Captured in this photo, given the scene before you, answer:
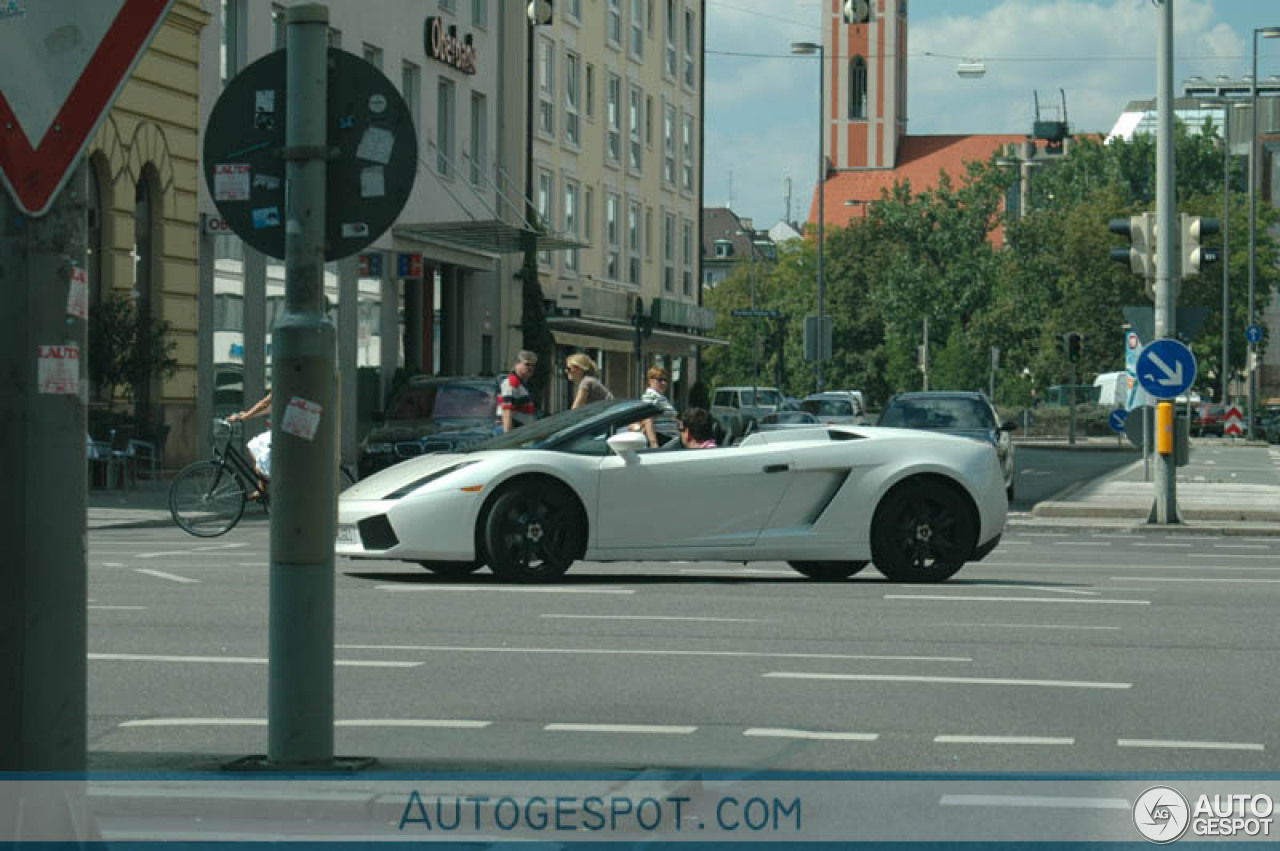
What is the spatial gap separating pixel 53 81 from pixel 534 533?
9.69 metres

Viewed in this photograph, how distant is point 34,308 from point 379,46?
118 ft

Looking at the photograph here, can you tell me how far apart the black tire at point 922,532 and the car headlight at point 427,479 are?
286 cm

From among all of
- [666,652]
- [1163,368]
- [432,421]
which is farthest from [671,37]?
[666,652]

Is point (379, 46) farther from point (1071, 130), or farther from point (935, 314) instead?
point (1071, 130)

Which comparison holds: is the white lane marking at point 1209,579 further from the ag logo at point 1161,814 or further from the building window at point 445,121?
the building window at point 445,121

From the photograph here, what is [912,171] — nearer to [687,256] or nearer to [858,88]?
[858,88]

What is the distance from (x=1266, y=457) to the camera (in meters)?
53.2

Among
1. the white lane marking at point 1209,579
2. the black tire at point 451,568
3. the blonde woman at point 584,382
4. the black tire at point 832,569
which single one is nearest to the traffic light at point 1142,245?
the blonde woman at point 584,382

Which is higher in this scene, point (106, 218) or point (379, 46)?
point (379, 46)

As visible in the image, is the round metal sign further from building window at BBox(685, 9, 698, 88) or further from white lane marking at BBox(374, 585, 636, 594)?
building window at BBox(685, 9, 698, 88)

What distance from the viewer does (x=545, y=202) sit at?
50.9m

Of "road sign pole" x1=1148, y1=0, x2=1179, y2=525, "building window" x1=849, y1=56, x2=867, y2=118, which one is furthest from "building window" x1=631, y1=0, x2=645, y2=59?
"building window" x1=849, y1=56, x2=867, y2=118

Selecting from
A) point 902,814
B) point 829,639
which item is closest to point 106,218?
point 829,639

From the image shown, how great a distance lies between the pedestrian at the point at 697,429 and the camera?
1531 cm
